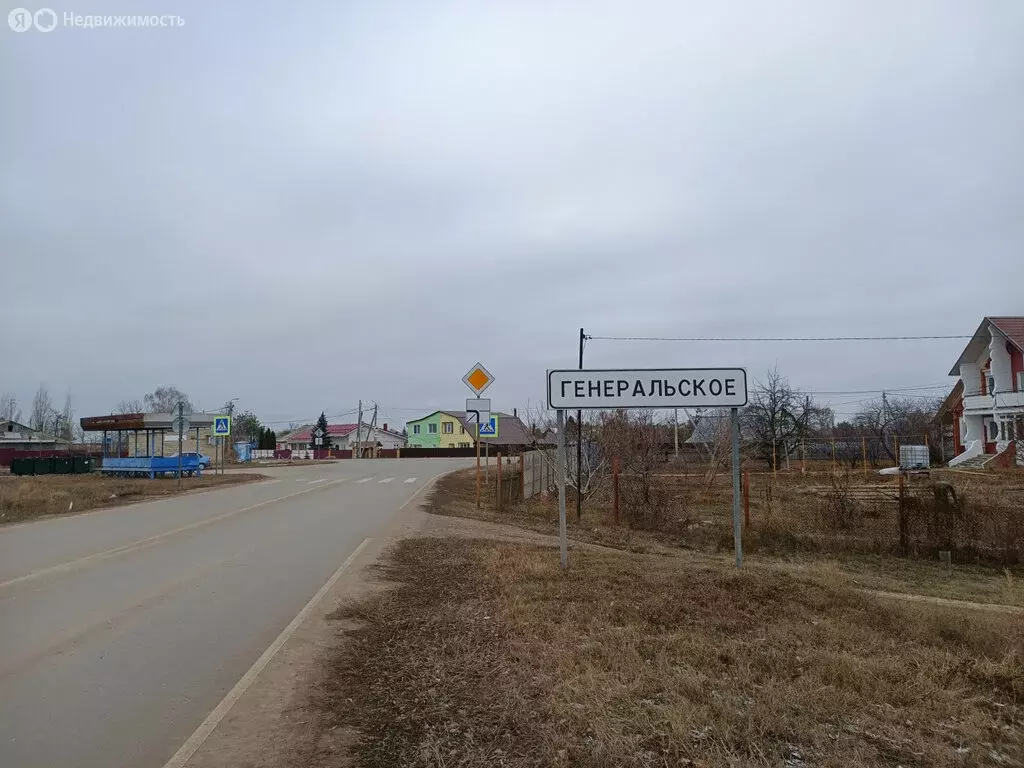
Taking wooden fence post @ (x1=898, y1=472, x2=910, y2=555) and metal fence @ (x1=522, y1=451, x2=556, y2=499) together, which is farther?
metal fence @ (x1=522, y1=451, x2=556, y2=499)

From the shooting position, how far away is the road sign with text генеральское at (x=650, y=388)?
29.8ft

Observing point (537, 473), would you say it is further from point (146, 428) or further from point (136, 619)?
point (146, 428)

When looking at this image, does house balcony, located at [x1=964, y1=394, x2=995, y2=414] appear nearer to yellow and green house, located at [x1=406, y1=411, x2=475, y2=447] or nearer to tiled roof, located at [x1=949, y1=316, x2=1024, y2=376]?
tiled roof, located at [x1=949, y1=316, x2=1024, y2=376]

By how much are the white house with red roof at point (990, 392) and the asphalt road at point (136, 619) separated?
35406mm

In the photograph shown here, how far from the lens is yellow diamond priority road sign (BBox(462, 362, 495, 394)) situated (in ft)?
54.2

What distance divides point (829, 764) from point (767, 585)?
15.2 ft

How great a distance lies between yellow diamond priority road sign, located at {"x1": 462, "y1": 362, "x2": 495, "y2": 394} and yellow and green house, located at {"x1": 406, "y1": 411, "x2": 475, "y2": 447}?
85.5 meters

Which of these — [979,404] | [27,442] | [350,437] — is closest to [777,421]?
[979,404]

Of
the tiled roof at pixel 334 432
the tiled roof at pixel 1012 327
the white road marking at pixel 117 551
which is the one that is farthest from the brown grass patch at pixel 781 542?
the tiled roof at pixel 334 432

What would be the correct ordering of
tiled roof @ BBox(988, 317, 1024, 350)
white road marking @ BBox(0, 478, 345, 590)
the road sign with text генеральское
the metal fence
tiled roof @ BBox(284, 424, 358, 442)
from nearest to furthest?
the road sign with text генеральское → white road marking @ BBox(0, 478, 345, 590) → the metal fence → tiled roof @ BBox(988, 317, 1024, 350) → tiled roof @ BBox(284, 424, 358, 442)

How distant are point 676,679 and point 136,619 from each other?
528 centimetres

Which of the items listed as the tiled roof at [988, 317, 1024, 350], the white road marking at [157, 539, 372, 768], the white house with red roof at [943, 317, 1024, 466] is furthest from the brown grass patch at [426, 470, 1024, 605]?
the tiled roof at [988, 317, 1024, 350]

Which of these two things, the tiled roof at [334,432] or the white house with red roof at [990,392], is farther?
the tiled roof at [334,432]

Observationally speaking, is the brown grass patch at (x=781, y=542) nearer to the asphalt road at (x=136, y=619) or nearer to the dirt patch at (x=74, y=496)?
the asphalt road at (x=136, y=619)
